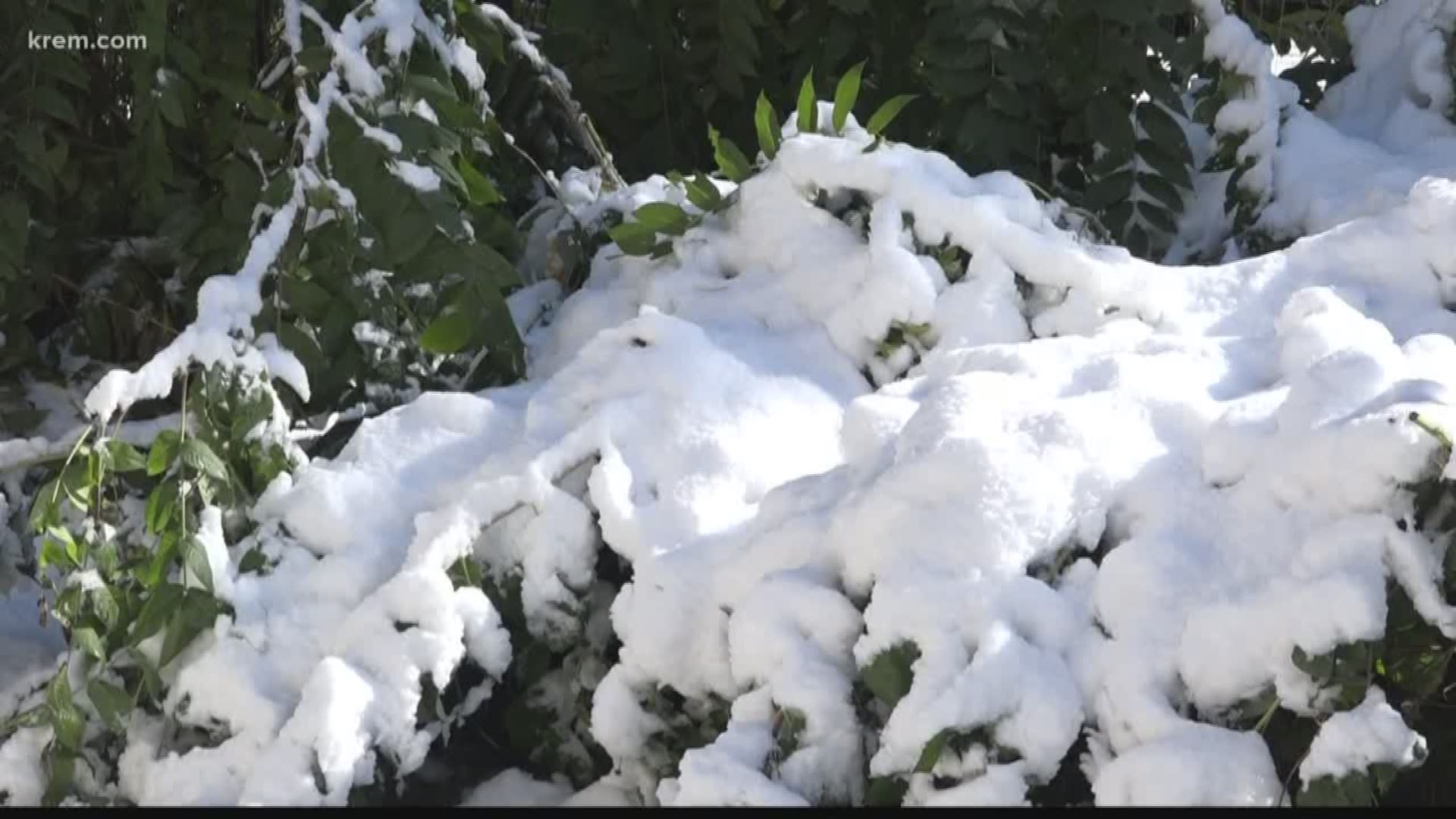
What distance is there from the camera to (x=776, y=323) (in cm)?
224

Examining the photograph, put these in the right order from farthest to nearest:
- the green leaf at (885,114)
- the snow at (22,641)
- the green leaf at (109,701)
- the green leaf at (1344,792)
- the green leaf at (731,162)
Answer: the green leaf at (731,162) < the green leaf at (885,114) < the snow at (22,641) < the green leaf at (109,701) < the green leaf at (1344,792)

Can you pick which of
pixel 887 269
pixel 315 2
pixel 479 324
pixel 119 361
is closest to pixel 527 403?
pixel 479 324

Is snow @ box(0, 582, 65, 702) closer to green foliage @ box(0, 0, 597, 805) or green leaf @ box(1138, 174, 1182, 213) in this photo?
green foliage @ box(0, 0, 597, 805)

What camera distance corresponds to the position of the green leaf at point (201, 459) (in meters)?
1.84

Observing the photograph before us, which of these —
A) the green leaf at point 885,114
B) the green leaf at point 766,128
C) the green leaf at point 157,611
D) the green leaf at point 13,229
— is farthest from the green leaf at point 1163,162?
the green leaf at point 13,229

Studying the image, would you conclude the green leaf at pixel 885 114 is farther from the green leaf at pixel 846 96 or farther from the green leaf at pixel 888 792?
the green leaf at pixel 888 792

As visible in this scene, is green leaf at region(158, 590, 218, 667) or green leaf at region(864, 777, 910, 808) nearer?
green leaf at region(864, 777, 910, 808)

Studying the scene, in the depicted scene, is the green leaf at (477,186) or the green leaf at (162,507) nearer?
the green leaf at (162,507)

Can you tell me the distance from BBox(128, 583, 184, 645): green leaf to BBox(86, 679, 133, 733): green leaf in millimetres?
59

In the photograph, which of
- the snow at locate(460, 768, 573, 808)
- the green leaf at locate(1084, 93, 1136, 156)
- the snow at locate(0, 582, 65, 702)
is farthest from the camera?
the green leaf at locate(1084, 93, 1136, 156)

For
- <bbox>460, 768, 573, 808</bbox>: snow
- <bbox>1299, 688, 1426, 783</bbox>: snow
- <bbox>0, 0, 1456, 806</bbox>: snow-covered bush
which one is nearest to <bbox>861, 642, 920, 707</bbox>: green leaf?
<bbox>0, 0, 1456, 806</bbox>: snow-covered bush

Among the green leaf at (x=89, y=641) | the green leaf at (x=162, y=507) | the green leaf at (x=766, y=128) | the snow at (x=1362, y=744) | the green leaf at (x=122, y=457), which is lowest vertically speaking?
the green leaf at (x=89, y=641)

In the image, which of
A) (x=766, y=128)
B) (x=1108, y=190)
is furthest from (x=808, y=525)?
(x=1108, y=190)

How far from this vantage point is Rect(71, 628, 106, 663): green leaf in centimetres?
176
